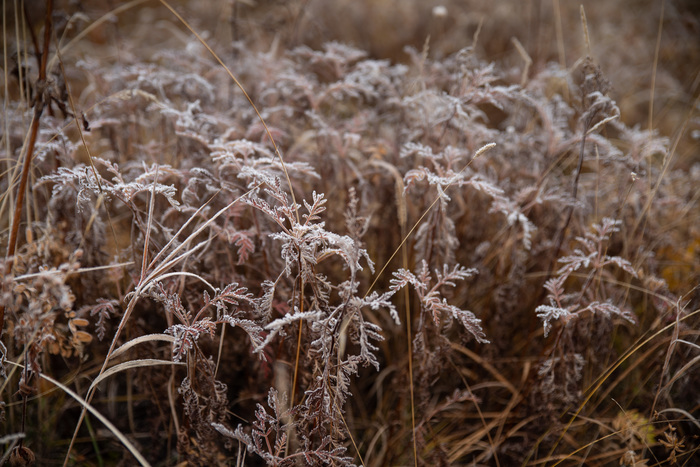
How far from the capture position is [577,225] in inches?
74.2

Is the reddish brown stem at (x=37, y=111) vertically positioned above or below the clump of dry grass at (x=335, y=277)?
above

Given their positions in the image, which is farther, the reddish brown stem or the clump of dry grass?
the clump of dry grass

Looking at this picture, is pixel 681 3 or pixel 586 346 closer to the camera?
pixel 586 346

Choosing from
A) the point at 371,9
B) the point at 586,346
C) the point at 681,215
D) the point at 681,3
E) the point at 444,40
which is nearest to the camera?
the point at 586,346

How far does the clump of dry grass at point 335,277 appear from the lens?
1.31 metres

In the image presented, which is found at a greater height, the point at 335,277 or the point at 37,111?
the point at 37,111

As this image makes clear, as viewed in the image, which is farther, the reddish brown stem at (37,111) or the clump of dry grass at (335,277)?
the clump of dry grass at (335,277)

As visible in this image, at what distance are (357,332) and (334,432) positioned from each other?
0.96ft

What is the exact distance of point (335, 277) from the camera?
209cm

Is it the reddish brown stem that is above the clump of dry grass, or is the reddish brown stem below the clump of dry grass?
above

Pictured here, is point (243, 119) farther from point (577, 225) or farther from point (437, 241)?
point (577, 225)

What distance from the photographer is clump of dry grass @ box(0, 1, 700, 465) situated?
1312mm

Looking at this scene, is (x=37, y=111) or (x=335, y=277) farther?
(x=335, y=277)

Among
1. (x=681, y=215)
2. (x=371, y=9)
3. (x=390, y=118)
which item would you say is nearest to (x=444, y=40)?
(x=371, y=9)
